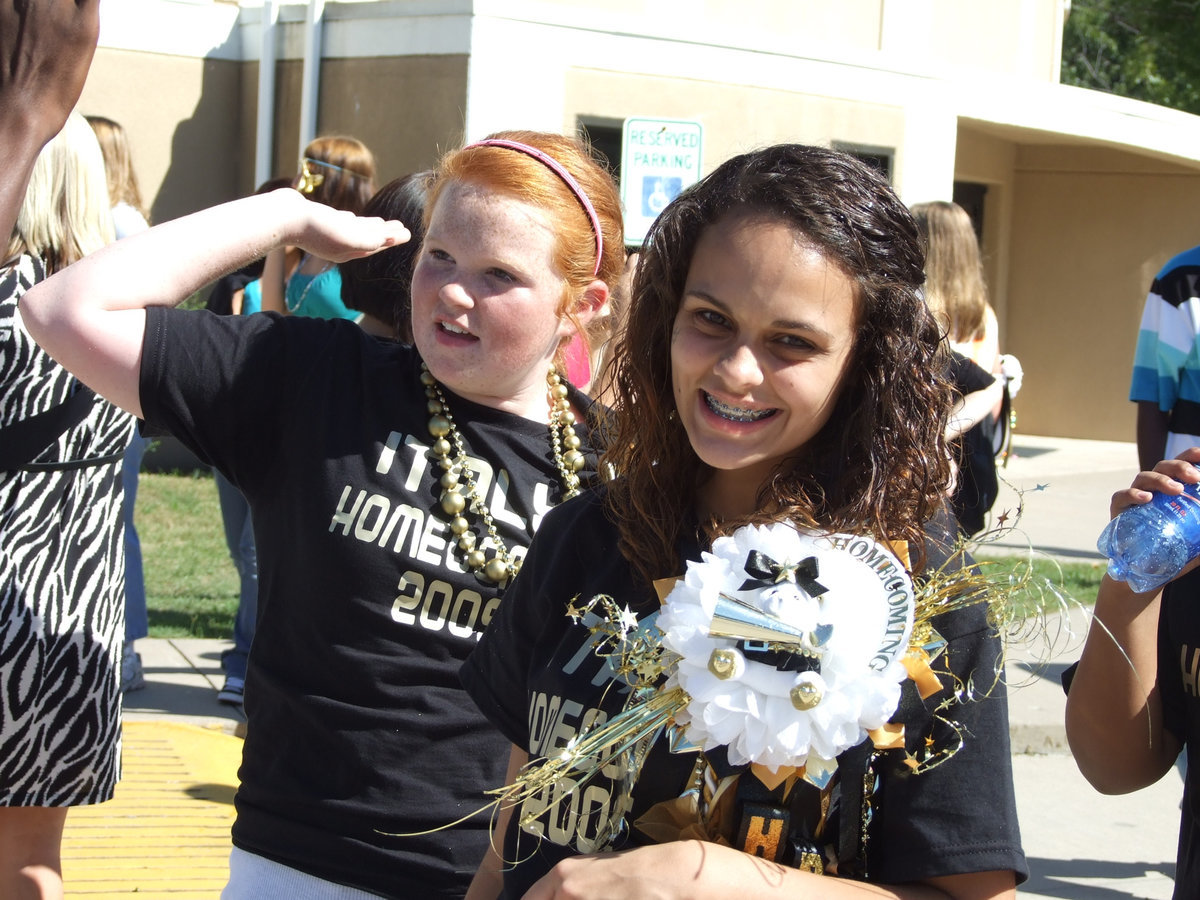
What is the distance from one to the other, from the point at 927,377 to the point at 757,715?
553 mm

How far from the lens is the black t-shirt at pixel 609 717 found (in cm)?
154

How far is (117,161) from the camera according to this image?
6.48m

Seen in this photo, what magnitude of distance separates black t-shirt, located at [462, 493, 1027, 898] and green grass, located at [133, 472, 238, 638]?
5.40 meters

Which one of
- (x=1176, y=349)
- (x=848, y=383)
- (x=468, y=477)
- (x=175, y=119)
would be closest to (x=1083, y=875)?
(x=1176, y=349)

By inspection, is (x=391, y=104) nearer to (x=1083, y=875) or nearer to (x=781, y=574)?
(x=1083, y=875)

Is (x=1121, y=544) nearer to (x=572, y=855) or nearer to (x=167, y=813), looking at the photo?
(x=572, y=855)

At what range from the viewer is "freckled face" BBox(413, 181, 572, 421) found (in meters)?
2.34

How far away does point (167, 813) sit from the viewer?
478cm

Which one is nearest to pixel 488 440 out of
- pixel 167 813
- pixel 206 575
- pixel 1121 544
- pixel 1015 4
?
pixel 1121 544

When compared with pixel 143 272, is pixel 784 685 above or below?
below

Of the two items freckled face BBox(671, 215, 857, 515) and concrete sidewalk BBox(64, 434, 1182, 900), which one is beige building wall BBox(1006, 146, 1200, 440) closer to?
concrete sidewalk BBox(64, 434, 1182, 900)

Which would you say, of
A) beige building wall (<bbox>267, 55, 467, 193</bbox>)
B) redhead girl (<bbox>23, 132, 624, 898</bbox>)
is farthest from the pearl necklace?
beige building wall (<bbox>267, 55, 467, 193</bbox>)

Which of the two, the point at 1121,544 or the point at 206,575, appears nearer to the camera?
the point at 1121,544

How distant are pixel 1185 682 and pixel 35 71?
1852mm
